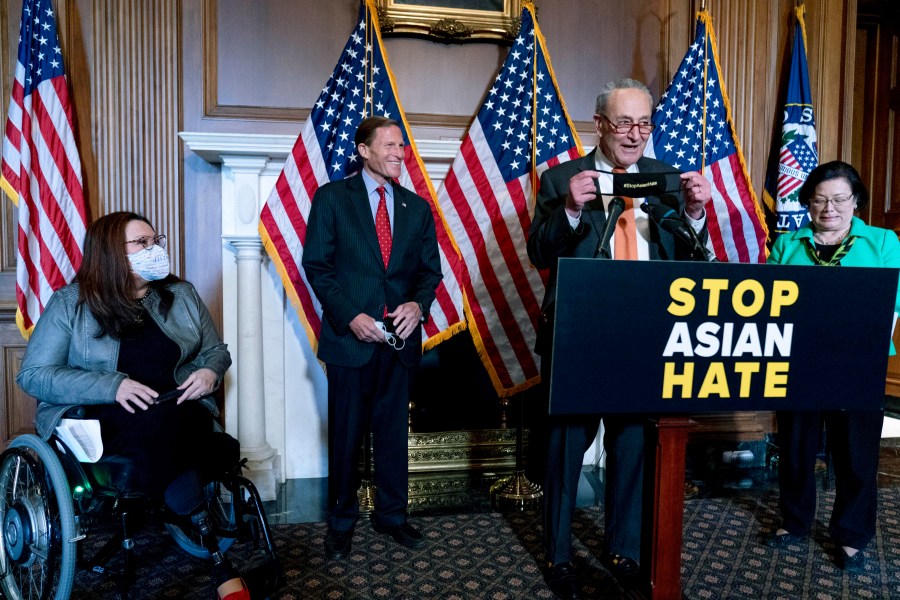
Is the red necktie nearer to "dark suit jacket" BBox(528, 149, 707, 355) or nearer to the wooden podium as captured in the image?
"dark suit jacket" BBox(528, 149, 707, 355)

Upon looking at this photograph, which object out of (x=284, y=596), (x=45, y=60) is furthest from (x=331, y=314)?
(x=45, y=60)

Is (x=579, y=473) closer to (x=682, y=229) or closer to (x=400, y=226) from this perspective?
(x=682, y=229)

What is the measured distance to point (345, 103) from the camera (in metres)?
3.14

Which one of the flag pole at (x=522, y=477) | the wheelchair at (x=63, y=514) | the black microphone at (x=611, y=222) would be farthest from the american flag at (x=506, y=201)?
the black microphone at (x=611, y=222)

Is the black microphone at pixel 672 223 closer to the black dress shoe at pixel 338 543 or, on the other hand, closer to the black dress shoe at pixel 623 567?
the black dress shoe at pixel 623 567

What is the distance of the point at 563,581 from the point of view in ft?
7.13

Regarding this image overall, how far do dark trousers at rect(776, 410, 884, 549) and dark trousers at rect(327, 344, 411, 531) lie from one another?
150cm

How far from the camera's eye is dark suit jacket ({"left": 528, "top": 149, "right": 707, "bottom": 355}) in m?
1.99

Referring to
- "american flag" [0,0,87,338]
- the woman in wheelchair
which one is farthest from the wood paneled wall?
the woman in wheelchair

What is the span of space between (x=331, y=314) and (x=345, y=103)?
44.6 inches

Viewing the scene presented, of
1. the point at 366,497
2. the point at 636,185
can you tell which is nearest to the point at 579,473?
the point at 636,185

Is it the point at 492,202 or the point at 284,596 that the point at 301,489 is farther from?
the point at 492,202

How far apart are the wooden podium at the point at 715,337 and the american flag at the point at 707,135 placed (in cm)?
201

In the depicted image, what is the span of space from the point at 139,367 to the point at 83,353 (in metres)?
0.17
